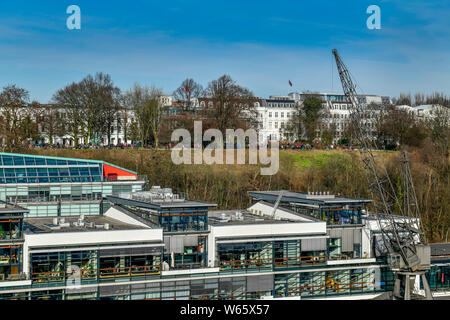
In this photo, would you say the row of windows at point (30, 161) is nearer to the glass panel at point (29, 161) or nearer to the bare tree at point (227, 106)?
the glass panel at point (29, 161)

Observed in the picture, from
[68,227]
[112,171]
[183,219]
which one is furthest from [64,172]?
[183,219]

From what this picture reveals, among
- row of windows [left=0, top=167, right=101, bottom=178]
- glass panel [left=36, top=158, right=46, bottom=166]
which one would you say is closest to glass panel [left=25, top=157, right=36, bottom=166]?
glass panel [left=36, top=158, right=46, bottom=166]

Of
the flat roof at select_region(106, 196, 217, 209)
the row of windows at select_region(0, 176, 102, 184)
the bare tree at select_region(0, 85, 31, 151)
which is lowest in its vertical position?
the flat roof at select_region(106, 196, 217, 209)

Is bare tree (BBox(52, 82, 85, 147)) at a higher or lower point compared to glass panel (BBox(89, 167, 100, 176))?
higher

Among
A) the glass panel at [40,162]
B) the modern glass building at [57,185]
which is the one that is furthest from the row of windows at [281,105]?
the glass panel at [40,162]

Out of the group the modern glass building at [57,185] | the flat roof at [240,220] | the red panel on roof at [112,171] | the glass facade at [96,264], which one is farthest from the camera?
the red panel on roof at [112,171]

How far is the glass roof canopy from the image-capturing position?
40562 mm

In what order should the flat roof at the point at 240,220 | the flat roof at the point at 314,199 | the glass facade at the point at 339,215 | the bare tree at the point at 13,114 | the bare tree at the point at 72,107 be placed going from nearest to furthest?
the flat roof at the point at 240,220, the flat roof at the point at 314,199, the glass facade at the point at 339,215, the bare tree at the point at 13,114, the bare tree at the point at 72,107

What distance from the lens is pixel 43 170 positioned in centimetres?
4166

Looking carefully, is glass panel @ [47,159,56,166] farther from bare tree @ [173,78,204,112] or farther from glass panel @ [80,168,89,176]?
bare tree @ [173,78,204,112]

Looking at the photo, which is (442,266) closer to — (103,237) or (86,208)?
(103,237)

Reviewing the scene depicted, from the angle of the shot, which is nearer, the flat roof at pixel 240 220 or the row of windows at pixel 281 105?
the flat roof at pixel 240 220

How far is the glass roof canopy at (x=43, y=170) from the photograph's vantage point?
40.6 m

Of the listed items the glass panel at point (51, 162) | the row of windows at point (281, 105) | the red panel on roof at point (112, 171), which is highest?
the row of windows at point (281, 105)
